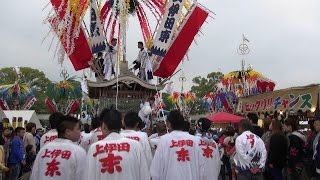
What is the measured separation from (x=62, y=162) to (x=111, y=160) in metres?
0.57

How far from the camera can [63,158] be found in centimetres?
514

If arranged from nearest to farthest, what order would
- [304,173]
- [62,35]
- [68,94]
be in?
[304,173]
[62,35]
[68,94]

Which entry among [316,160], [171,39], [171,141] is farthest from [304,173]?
[171,39]

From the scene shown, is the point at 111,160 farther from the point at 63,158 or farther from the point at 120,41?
the point at 120,41

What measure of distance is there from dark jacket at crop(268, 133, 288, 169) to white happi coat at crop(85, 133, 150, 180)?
171 inches

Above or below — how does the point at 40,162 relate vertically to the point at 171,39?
below

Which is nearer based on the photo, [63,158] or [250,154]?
[63,158]

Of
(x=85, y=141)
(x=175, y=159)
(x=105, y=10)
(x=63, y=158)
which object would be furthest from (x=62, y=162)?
(x=105, y=10)

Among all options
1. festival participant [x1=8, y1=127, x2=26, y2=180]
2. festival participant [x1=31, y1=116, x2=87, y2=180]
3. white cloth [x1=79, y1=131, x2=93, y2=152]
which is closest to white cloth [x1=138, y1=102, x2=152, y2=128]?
festival participant [x1=8, y1=127, x2=26, y2=180]

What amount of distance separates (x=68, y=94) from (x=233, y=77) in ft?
50.9

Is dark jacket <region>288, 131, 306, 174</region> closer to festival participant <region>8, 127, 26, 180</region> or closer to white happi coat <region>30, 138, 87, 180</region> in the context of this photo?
white happi coat <region>30, 138, 87, 180</region>

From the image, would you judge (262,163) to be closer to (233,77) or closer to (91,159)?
(91,159)

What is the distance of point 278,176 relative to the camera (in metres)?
8.90

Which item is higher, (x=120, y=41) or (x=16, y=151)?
(x=120, y=41)
